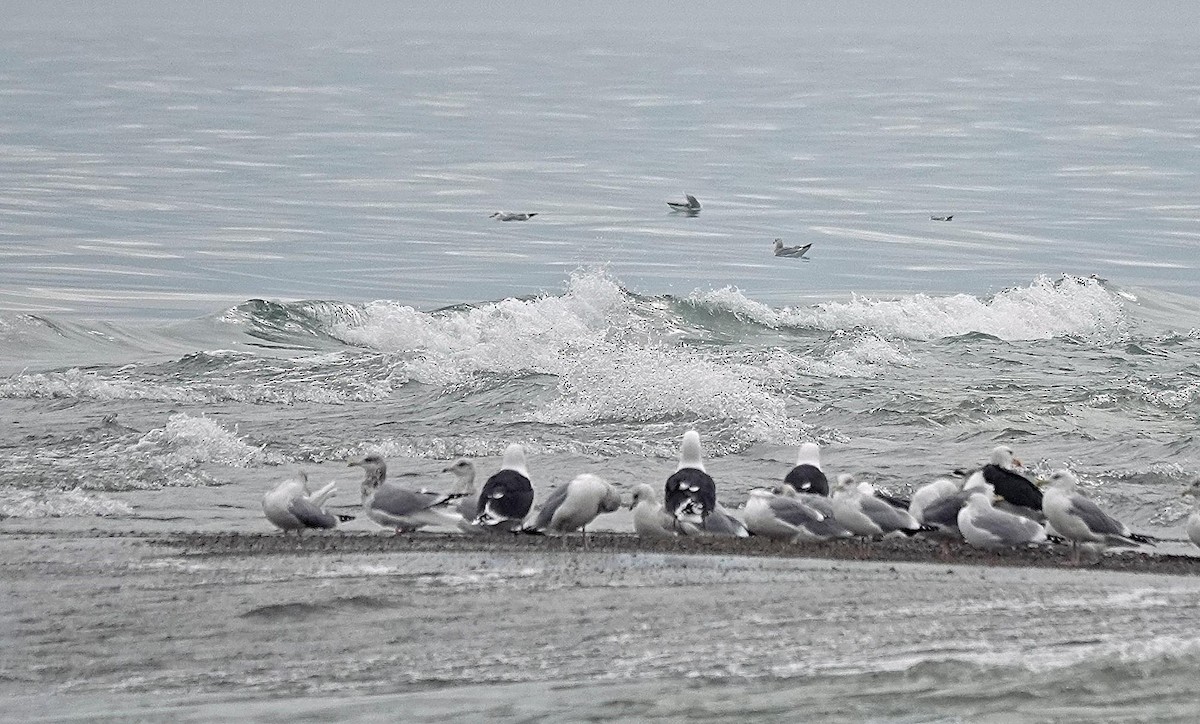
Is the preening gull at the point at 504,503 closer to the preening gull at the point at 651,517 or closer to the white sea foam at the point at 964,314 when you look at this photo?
the preening gull at the point at 651,517

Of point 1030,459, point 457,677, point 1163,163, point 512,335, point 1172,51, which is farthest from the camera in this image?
point 1172,51

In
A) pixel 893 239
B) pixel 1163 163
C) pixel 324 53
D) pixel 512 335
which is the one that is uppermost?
pixel 324 53

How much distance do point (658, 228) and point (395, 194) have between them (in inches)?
315

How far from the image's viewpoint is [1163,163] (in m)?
56.6

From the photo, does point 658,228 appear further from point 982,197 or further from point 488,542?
point 488,542

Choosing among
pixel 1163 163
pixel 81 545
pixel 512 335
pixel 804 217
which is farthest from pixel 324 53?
pixel 81 545

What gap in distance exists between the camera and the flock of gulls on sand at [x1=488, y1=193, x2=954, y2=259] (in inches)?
1309

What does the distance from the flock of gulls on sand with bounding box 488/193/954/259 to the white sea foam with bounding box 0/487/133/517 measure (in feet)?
69.1

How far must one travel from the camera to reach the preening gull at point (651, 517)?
10.9 m

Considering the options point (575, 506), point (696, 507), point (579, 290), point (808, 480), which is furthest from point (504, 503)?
point (579, 290)

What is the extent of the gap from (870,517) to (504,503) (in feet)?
6.76

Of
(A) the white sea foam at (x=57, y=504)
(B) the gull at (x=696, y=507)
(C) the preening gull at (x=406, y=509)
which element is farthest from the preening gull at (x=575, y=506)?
(A) the white sea foam at (x=57, y=504)

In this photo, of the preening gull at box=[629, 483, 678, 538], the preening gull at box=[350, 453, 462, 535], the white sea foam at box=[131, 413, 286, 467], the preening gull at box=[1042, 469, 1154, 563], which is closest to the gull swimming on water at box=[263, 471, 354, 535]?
the preening gull at box=[350, 453, 462, 535]

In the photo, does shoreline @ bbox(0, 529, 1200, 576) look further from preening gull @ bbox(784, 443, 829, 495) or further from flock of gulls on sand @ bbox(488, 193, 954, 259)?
flock of gulls on sand @ bbox(488, 193, 954, 259)
